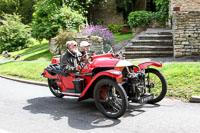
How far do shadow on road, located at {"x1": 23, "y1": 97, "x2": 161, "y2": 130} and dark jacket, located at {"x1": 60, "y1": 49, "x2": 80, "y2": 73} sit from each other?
2.92ft

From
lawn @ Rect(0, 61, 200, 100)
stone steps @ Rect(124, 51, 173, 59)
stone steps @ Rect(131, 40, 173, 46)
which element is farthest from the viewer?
stone steps @ Rect(131, 40, 173, 46)

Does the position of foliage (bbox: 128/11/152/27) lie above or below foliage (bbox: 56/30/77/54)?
above

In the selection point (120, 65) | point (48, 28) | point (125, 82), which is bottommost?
point (125, 82)

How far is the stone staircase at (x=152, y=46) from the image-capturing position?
12.8 meters

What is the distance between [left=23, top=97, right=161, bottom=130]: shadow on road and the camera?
15.1 feet

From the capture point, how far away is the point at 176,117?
184 inches

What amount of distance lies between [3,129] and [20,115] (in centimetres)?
84

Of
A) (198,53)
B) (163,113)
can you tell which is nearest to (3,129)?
(163,113)

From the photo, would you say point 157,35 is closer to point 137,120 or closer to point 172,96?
point 172,96

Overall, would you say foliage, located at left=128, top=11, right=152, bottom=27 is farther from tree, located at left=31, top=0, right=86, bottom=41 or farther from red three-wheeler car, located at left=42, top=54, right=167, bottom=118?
red three-wheeler car, located at left=42, top=54, right=167, bottom=118

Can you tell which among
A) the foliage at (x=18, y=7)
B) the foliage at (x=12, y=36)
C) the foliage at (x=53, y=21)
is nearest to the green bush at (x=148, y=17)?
the foliage at (x=53, y=21)

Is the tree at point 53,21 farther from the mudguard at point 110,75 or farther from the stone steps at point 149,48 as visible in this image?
the mudguard at point 110,75

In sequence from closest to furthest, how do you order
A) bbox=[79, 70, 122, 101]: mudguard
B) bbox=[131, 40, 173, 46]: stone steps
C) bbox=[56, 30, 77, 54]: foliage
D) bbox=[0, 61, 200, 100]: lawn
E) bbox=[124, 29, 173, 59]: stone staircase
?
bbox=[79, 70, 122, 101]: mudguard, bbox=[0, 61, 200, 100]: lawn, bbox=[124, 29, 173, 59]: stone staircase, bbox=[131, 40, 173, 46]: stone steps, bbox=[56, 30, 77, 54]: foliage

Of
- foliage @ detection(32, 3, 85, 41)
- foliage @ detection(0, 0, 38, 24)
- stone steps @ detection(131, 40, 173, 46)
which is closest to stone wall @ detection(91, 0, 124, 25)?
foliage @ detection(32, 3, 85, 41)
